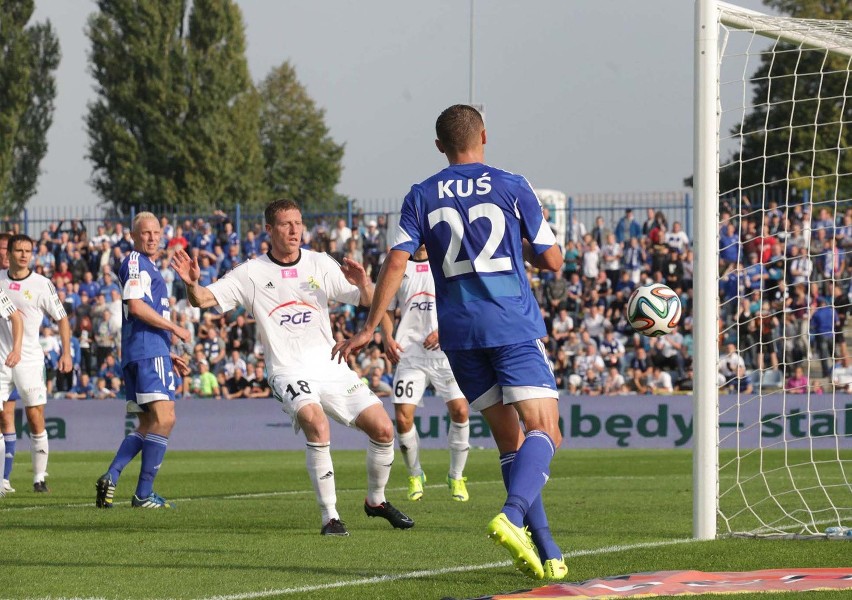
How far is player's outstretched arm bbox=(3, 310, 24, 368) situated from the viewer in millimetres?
12227

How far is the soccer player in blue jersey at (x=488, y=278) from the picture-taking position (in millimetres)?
6312

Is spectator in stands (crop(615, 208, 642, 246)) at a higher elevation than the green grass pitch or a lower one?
higher

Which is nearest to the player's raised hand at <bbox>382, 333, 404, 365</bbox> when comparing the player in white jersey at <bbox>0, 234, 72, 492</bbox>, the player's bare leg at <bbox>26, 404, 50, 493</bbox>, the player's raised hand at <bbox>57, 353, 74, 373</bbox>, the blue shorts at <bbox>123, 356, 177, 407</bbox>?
the blue shorts at <bbox>123, 356, 177, 407</bbox>

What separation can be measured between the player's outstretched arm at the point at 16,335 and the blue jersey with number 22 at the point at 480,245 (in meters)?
6.95

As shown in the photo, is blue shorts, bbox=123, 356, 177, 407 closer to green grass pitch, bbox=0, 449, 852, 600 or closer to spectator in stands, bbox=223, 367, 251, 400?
green grass pitch, bbox=0, 449, 852, 600

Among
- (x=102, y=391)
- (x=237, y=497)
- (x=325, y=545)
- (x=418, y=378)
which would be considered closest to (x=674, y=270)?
(x=102, y=391)

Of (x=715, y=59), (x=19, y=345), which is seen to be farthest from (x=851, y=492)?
(x=19, y=345)

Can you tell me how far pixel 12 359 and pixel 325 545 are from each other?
540 cm

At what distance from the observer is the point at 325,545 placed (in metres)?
8.05

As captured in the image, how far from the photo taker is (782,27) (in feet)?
29.3

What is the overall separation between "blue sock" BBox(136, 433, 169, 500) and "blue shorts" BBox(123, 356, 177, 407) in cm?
33

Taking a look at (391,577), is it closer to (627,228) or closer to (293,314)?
(293,314)

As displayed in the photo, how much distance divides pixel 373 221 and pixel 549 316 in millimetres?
5186

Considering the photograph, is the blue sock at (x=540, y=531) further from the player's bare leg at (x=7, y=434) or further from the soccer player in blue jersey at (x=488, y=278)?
the player's bare leg at (x=7, y=434)
